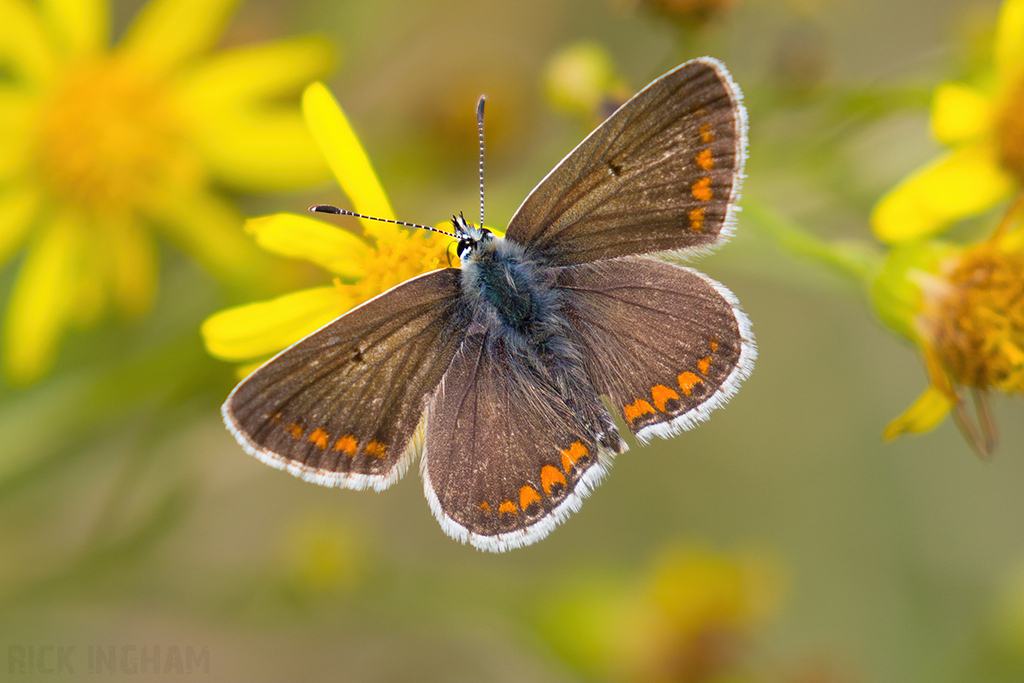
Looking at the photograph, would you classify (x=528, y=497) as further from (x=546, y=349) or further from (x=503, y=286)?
(x=503, y=286)

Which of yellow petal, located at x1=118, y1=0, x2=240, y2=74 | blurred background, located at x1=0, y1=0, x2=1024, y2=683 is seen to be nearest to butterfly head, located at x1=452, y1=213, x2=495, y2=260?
blurred background, located at x1=0, y1=0, x2=1024, y2=683

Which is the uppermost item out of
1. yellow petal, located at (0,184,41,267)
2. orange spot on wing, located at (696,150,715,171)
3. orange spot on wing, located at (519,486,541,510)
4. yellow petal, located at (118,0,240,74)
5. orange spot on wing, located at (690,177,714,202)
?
yellow petal, located at (118,0,240,74)

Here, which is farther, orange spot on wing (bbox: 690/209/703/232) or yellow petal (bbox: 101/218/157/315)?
yellow petal (bbox: 101/218/157/315)

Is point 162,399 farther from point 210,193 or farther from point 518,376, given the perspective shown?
point 518,376

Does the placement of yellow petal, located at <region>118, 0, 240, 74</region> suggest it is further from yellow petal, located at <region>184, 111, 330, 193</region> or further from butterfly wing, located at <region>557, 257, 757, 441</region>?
butterfly wing, located at <region>557, 257, 757, 441</region>

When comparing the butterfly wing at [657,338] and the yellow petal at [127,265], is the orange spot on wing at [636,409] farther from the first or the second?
the yellow petal at [127,265]

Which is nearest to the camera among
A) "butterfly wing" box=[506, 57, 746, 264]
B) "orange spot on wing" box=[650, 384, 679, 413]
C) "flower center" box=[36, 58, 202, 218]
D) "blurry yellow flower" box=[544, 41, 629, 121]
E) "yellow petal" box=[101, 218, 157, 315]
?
"butterfly wing" box=[506, 57, 746, 264]

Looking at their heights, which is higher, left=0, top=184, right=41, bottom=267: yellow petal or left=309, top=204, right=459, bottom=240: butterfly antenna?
left=0, top=184, right=41, bottom=267: yellow petal

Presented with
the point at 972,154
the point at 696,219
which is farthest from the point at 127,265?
the point at 972,154
